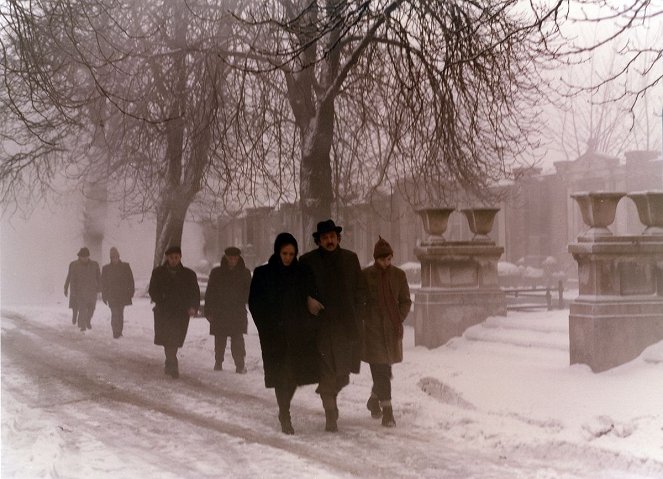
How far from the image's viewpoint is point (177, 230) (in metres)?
20.0

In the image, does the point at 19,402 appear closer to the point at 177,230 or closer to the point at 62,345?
the point at 62,345

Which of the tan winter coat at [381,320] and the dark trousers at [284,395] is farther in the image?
the tan winter coat at [381,320]

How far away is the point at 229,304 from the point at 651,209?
20.3 feet

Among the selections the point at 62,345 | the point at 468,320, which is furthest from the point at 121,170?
the point at 468,320

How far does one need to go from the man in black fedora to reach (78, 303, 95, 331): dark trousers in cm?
1185

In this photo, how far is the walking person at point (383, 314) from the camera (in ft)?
29.5

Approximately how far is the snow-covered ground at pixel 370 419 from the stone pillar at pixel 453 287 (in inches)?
11.6

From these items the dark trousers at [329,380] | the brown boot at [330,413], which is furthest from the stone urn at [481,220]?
the brown boot at [330,413]

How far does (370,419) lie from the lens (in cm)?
927

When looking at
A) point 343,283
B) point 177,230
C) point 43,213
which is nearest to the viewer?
point 343,283

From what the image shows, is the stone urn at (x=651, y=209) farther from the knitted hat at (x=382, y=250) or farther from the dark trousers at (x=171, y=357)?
the dark trousers at (x=171, y=357)

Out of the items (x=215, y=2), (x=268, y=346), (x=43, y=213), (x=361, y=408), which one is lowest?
(x=361, y=408)

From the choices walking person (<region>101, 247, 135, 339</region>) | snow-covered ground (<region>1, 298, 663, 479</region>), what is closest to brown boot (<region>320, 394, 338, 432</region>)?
snow-covered ground (<region>1, 298, 663, 479</region>)

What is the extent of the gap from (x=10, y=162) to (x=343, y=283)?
12066 millimetres
